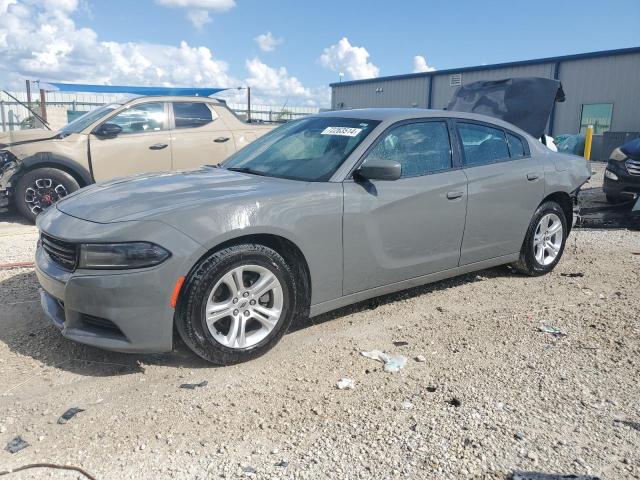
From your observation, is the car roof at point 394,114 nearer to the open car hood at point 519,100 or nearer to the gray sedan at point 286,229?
the gray sedan at point 286,229

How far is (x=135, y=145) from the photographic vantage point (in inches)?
306

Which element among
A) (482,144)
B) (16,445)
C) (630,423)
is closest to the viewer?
(16,445)

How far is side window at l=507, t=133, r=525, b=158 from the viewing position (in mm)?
4965

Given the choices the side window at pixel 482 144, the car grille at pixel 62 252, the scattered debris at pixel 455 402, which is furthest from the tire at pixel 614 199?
the car grille at pixel 62 252

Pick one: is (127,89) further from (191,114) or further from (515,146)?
(515,146)

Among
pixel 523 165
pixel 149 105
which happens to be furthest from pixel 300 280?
pixel 149 105

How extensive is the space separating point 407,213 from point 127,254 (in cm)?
198

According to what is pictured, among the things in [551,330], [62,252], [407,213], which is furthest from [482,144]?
[62,252]

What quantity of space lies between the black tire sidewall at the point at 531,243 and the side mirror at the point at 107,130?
560 cm

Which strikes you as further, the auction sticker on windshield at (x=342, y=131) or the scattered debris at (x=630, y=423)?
the auction sticker on windshield at (x=342, y=131)

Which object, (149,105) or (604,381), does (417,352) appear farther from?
(149,105)

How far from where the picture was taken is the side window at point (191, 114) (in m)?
8.18

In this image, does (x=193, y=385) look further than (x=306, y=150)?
No

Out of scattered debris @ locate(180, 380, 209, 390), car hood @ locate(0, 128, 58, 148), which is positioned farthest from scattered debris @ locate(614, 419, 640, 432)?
car hood @ locate(0, 128, 58, 148)
